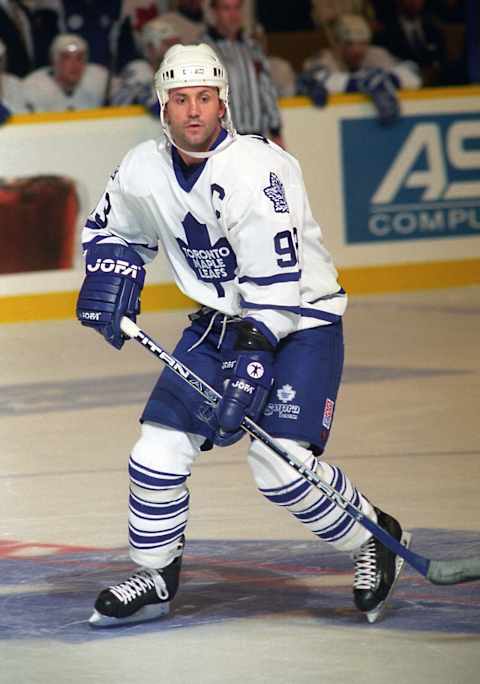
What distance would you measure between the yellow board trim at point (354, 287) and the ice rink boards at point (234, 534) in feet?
1.86

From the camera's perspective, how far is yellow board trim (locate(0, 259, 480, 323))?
767 centimetres

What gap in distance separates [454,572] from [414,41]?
6500 millimetres

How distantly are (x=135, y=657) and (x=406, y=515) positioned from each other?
1290 millimetres

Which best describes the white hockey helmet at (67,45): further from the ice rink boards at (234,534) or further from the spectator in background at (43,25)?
the ice rink boards at (234,534)

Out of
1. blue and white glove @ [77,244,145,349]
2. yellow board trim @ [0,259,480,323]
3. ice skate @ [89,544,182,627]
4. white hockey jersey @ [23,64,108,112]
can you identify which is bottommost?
yellow board trim @ [0,259,480,323]

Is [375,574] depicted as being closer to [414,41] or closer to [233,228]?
[233,228]

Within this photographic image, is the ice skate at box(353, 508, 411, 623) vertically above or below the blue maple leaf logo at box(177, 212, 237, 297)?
below

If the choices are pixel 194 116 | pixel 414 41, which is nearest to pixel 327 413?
pixel 194 116

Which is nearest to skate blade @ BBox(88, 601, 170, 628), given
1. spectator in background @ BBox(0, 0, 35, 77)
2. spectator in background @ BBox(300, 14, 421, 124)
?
spectator in background @ BBox(300, 14, 421, 124)

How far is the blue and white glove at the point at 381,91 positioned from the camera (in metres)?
8.23

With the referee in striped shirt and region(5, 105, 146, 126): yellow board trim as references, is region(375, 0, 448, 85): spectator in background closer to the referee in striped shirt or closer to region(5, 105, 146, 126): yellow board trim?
the referee in striped shirt

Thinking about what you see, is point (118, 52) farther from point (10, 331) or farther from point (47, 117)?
point (10, 331)

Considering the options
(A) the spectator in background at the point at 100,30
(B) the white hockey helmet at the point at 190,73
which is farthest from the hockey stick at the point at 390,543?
(A) the spectator in background at the point at 100,30

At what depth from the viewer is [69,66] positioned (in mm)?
8008
